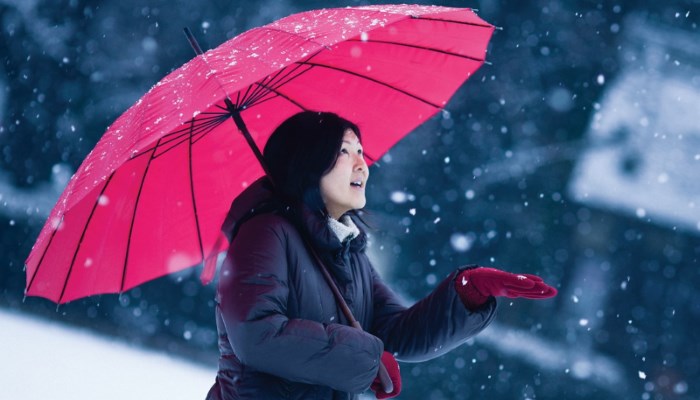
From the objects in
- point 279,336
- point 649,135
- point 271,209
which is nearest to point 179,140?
point 271,209

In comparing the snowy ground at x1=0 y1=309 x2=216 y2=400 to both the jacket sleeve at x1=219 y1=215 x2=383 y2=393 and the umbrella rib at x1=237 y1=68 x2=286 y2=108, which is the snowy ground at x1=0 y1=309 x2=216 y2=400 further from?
the jacket sleeve at x1=219 y1=215 x2=383 y2=393

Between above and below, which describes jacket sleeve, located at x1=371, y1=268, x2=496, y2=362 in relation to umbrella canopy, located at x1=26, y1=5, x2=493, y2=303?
below

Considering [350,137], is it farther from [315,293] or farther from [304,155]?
[315,293]

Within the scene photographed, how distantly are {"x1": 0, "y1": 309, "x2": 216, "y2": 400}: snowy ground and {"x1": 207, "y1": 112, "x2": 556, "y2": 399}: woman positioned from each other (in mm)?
3525

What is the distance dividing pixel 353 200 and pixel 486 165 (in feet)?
11.6

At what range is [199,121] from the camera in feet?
7.29

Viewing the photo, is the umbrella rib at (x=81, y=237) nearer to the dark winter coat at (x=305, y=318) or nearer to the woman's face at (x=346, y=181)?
the dark winter coat at (x=305, y=318)

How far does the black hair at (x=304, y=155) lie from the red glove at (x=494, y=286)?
19.3 inches

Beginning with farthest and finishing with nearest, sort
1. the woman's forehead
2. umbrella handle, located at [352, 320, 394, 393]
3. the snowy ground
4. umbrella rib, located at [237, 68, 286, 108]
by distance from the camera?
the snowy ground < umbrella rib, located at [237, 68, 286, 108] < the woman's forehead < umbrella handle, located at [352, 320, 394, 393]

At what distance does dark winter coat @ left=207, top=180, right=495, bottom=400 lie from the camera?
5.48ft

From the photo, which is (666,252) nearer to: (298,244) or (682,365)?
(682,365)

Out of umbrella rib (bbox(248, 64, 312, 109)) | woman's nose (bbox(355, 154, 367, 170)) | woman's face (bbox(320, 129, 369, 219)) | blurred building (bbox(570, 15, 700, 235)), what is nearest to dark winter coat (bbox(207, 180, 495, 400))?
woman's face (bbox(320, 129, 369, 219))

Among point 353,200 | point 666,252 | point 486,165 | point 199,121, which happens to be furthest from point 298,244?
point 666,252

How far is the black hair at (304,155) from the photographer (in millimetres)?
2059
